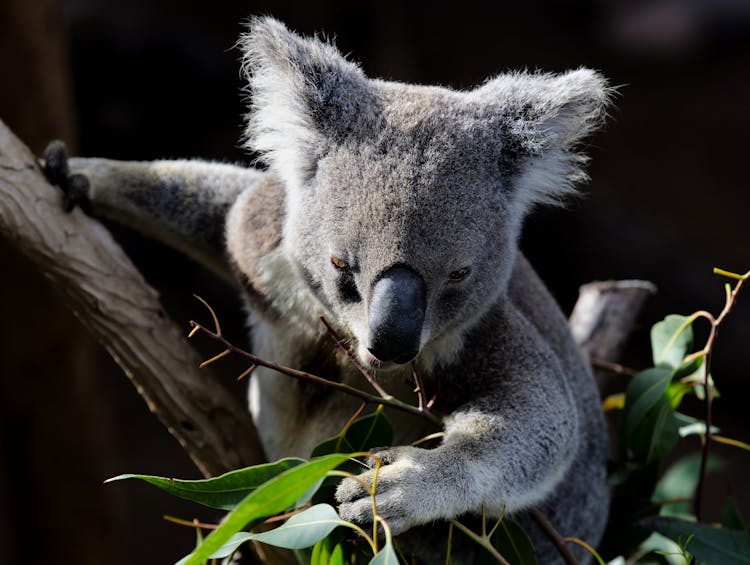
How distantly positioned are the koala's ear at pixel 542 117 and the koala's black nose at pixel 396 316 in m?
0.46

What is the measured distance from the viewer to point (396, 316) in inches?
68.7

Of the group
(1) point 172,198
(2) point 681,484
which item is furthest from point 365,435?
(2) point 681,484

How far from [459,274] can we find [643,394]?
0.88 meters

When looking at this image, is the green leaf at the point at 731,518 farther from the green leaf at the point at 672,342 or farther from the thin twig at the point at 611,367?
the thin twig at the point at 611,367

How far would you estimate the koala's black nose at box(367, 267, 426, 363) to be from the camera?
5.68ft

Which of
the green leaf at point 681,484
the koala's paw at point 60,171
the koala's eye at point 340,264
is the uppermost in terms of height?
the koala's paw at point 60,171

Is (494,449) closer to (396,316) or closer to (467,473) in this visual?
(467,473)

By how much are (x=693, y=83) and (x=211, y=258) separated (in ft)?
28.5

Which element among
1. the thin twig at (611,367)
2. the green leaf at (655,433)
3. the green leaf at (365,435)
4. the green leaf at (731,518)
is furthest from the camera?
the thin twig at (611,367)

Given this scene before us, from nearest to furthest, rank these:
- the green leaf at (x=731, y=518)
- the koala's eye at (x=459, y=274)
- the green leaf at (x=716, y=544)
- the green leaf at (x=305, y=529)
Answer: the green leaf at (x=305, y=529)
the koala's eye at (x=459, y=274)
the green leaf at (x=716, y=544)
the green leaf at (x=731, y=518)

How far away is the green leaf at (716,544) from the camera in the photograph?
215cm

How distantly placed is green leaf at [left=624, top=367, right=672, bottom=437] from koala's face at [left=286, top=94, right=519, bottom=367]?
663 millimetres

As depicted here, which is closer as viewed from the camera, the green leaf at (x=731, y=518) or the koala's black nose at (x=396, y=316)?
the koala's black nose at (x=396, y=316)

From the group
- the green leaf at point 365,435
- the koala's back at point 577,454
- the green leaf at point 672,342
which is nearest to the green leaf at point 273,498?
the green leaf at point 365,435
